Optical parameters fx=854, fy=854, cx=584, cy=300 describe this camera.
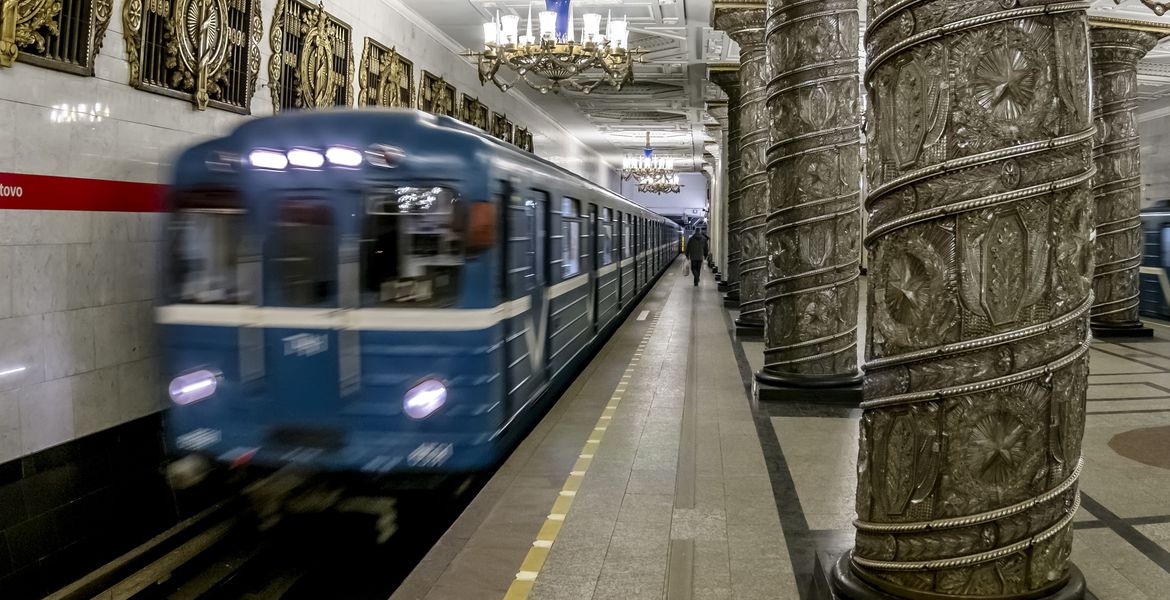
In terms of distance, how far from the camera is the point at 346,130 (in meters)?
5.22

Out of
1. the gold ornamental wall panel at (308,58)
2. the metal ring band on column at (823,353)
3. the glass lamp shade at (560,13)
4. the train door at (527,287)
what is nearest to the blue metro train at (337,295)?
the train door at (527,287)

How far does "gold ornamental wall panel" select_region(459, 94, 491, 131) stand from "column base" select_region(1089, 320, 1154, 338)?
1197cm

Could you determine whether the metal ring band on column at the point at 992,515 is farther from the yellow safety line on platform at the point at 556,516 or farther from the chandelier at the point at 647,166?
the chandelier at the point at 647,166

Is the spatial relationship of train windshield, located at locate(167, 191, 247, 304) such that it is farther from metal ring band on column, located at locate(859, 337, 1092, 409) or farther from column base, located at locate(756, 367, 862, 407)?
column base, located at locate(756, 367, 862, 407)

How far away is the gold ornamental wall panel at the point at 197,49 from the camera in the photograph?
7.16m

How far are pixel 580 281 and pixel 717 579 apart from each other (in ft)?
18.5

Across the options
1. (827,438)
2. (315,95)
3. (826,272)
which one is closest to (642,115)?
(315,95)

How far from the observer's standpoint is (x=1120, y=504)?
5.21m

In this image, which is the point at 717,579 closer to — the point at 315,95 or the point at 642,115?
the point at 315,95

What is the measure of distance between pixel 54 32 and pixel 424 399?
3939mm

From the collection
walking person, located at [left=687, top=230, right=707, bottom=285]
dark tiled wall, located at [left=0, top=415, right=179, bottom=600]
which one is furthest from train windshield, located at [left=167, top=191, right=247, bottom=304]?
walking person, located at [left=687, top=230, right=707, bottom=285]

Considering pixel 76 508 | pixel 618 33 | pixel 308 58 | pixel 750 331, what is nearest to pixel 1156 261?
pixel 750 331

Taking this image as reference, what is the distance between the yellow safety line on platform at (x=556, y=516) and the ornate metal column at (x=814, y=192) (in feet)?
6.12

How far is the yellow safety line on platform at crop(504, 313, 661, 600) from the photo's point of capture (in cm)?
409
